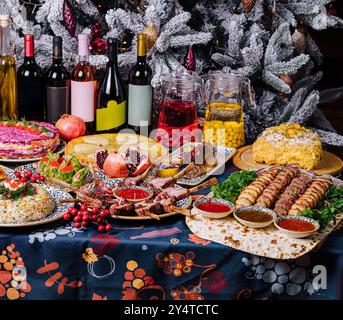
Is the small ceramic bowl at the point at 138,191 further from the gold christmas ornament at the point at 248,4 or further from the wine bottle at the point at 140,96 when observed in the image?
the gold christmas ornament at the point at 248,4

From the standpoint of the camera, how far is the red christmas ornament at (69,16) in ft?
8.32

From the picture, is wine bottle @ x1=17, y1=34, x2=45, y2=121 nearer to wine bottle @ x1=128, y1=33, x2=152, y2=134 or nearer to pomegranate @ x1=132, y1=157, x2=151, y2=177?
wine bottle @ x1=128, y1=33, x2=152, y2=134

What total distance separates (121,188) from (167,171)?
10.3 inches

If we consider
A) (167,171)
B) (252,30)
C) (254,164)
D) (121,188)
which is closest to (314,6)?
(252,30)

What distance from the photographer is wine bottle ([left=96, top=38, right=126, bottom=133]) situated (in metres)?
2.44

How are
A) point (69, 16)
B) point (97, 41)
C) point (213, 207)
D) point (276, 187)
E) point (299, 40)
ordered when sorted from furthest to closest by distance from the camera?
point (299, 40) → point (97, 41) → point (69, 16) → point (276, 187) → point (213, 207)

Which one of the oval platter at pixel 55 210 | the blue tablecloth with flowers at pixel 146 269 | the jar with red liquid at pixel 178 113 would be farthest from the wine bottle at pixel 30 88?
the blue tablecloth with flowers at pixel 146 269

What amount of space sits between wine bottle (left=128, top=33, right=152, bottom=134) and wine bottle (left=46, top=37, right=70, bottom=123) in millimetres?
243

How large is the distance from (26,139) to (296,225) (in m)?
1.00

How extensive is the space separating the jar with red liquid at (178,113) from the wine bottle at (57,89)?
0.36m

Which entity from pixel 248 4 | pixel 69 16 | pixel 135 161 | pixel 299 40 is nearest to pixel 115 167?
pixel 135 161

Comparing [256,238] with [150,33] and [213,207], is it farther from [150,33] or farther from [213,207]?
[150,33]

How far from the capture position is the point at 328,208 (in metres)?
1.76

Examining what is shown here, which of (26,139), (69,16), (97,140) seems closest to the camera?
(26,139)
